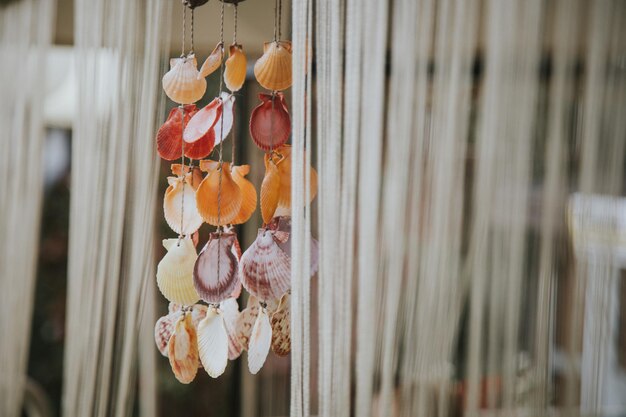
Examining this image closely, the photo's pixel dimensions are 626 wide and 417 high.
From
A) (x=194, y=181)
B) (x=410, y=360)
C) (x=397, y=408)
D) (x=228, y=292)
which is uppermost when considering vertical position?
(x=194, y=181)

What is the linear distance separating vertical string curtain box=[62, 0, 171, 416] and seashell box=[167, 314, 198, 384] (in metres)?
0.18

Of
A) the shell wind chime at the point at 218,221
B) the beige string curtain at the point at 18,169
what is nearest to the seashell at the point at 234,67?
the shell wind chime at the point at 218,221

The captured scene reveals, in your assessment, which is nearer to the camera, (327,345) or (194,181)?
(194,181)

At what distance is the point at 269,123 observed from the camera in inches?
28.0

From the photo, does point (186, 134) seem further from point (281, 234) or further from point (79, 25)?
point (79, 25)

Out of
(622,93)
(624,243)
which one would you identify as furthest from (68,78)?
(624,243)

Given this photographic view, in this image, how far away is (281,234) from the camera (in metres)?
0.75

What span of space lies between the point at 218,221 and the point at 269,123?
5.4 inches

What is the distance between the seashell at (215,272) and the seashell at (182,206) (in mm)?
46

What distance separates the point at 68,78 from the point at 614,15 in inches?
62.5

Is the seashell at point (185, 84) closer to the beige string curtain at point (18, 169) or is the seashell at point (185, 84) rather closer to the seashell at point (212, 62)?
the seashell at point (212, 62)

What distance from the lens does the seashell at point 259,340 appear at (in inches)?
27.2

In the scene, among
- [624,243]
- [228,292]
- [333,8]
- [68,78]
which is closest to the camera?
[228,292]

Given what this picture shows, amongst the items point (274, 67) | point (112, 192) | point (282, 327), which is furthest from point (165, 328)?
point (274, 67)
